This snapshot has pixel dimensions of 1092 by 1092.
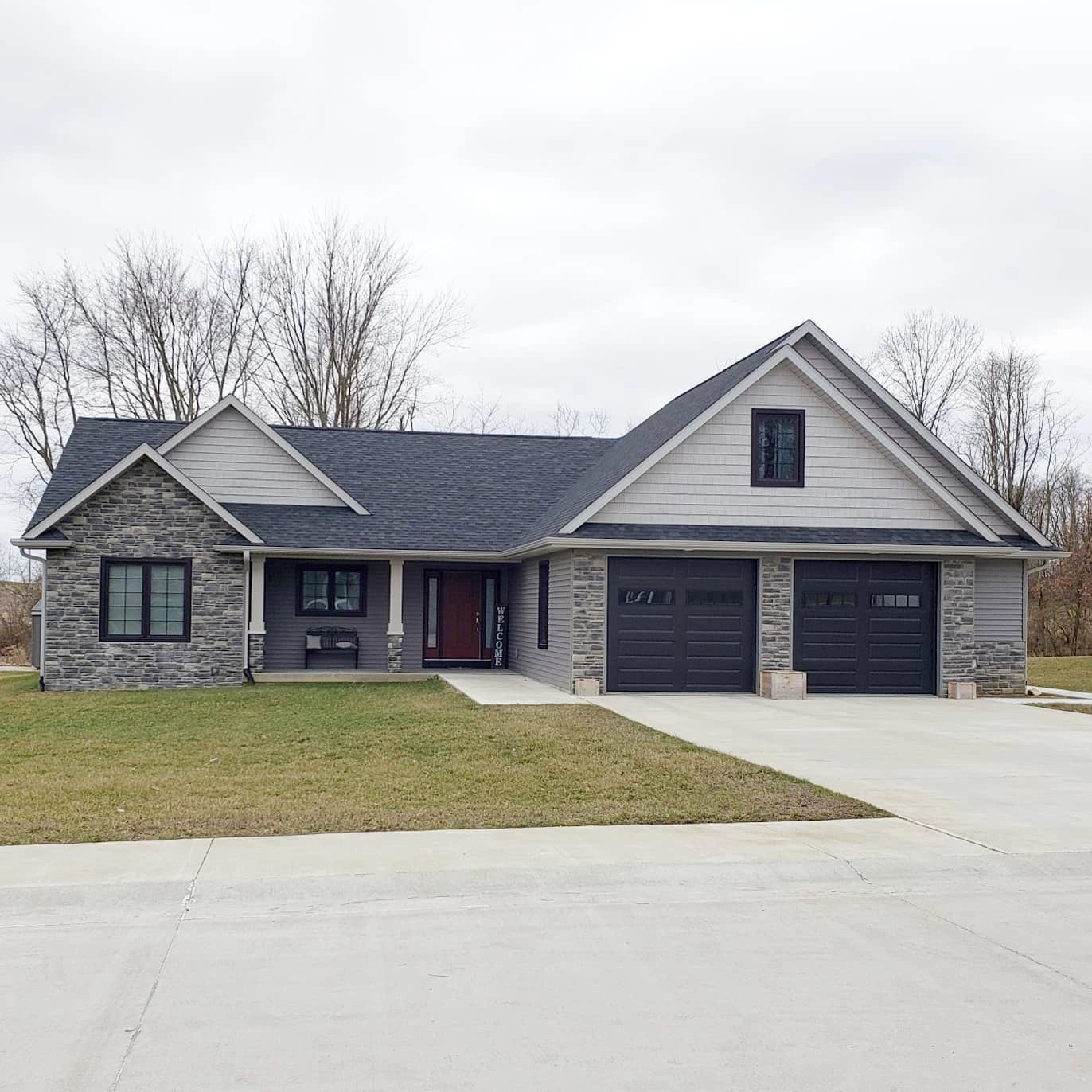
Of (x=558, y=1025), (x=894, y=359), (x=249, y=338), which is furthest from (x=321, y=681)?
(x=894, y=359)

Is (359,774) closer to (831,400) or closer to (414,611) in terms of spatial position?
(831,400)

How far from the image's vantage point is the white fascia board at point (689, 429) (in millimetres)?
18719

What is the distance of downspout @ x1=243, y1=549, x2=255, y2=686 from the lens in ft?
68.1

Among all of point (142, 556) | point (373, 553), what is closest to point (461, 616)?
point (373, 553)

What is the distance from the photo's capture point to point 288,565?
2278 cm

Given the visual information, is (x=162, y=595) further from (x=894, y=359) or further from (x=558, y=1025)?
(x=894, y=359)

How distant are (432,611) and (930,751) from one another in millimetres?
13025

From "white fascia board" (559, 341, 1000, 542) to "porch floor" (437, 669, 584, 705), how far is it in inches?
104

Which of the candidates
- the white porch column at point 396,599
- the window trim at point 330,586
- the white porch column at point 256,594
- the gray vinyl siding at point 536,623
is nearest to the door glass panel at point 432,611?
the window trim at point 330,586

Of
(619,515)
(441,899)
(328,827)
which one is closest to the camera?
(441,899)

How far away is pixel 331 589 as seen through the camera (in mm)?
23047

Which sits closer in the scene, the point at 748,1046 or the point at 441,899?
the point at 748,1046

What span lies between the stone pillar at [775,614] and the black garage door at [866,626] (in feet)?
0.66

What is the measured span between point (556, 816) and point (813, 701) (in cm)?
1059
